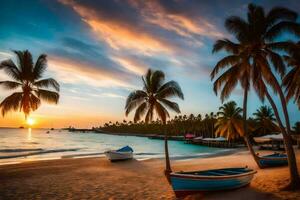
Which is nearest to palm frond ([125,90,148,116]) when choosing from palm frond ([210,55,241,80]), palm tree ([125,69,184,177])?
palm tree ([125,69,184,177])

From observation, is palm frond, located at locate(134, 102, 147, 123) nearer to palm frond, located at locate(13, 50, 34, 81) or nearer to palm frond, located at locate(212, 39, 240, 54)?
palm frond, located at locate(212, 39, 240, 54)

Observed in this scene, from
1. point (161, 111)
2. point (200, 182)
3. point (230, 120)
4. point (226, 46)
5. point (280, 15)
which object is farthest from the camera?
point (230, 120)

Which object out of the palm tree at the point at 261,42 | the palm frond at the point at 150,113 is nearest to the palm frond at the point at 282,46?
the palm tree at the point at 261,42

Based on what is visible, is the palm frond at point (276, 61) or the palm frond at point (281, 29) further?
the palm frond at point (276, 61)

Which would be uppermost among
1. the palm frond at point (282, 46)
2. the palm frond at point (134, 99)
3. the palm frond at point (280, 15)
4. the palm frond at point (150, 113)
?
the palm frond at point (280, 15)

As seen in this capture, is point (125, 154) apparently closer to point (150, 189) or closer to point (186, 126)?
point (150, 189)

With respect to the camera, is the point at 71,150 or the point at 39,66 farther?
the point at 71,150

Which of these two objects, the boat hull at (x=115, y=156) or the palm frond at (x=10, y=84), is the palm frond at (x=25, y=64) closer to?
the palm frond at (x=10, y=84)

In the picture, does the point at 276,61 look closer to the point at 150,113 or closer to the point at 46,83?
the point at 150,113

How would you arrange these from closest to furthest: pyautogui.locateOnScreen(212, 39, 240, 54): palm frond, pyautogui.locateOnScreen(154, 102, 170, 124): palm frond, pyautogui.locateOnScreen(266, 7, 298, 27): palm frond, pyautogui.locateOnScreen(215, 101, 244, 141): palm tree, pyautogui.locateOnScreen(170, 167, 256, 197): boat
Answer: pyautogui.locateOnScreen(170, 167, 256, 197): boat
pyautogui.locateOnScreen(266, 7, 298, 27): palm frond
pyautogui.locateOnScreen(212, 39, 240, 54): palm frond
pyautogui.locateOnScreen(154, 102, 170, 124): palm frond
pyautogui.locateOnScreen(215, 101, 244, 141): palm tree

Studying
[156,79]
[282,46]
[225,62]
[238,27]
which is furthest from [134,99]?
[282,46]

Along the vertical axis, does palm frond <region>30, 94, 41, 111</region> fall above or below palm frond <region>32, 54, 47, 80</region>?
below

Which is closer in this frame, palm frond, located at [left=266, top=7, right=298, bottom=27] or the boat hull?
palm frond, located at [left=266, top=7, right=298, bottom=27]

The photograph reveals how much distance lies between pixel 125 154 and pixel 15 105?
1406 cm
